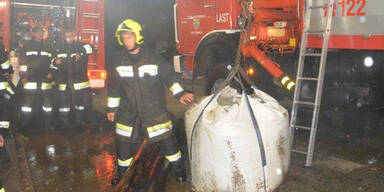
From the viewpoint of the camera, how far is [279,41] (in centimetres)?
629

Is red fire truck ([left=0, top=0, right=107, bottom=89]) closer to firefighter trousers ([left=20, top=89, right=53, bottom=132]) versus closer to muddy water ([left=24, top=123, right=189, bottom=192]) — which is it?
firefighter trousers ([left=20, top=89, right=53, bottom=132])

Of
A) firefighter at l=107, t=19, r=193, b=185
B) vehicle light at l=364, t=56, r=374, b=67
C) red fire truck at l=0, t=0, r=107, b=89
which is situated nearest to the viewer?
firefighter at l=107, t=19, r=193, b=185

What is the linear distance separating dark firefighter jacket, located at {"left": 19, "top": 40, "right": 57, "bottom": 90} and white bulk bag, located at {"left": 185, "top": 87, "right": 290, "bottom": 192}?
12.6ft

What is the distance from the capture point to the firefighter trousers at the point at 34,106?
638 cm

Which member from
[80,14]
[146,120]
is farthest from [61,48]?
[146,120]

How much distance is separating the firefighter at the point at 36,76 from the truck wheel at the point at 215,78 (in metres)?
2.69

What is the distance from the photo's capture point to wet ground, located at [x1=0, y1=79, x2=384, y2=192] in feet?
12.4

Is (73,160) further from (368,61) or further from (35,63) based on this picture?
(368,61)

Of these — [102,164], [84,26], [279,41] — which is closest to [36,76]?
[84,26]

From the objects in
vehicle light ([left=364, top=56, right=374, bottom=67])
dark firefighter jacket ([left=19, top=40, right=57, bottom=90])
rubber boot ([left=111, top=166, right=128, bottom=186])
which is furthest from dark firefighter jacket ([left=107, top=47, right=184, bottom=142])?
dark firefighter jacket ([left=19, top=40, right=57, bottom=90])

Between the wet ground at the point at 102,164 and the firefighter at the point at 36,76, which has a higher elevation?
the firefighter at the point at 36,76

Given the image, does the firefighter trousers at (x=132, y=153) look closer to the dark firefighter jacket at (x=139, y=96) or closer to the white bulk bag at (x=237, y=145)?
the dark firefighter jacket at (x=139, y=96)

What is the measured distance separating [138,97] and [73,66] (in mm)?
3163

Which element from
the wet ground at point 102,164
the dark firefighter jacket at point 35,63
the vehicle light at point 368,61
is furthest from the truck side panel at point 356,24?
the dark firefighter jacket at point 35,63
